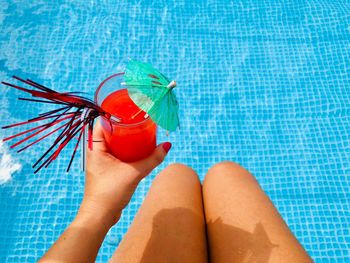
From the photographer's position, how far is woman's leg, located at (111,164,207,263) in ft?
4.49

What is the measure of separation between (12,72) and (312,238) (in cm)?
275

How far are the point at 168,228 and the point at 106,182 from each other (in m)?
0.44

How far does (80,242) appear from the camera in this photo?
1060 mm

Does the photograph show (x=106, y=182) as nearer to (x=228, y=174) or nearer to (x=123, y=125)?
(x=123, y=125)

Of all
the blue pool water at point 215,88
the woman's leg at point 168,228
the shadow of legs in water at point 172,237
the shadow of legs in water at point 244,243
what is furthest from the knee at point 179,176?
the blue pool water at point 215,88

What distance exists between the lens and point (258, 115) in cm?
288

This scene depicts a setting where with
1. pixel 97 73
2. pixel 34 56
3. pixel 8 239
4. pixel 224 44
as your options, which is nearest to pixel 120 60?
pixel 97 73

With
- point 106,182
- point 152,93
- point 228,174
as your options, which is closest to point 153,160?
point 106,182

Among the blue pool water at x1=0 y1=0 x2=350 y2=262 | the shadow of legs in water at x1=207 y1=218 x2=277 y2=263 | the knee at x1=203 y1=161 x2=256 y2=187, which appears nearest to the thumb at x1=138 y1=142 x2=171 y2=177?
the shadow of legs in water at x1=207 y1=218 x2=277 y2=263

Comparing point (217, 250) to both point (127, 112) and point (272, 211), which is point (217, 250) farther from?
point (127, 112)

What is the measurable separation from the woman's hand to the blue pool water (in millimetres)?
1319

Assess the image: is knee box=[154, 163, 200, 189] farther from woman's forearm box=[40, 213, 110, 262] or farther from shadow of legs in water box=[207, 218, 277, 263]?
woman's forearm box=[40, 213, 110, 262]

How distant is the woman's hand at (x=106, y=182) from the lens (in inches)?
45.3

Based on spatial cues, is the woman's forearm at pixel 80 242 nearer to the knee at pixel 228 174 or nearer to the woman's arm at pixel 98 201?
the woman's arm at pixel 98 201
